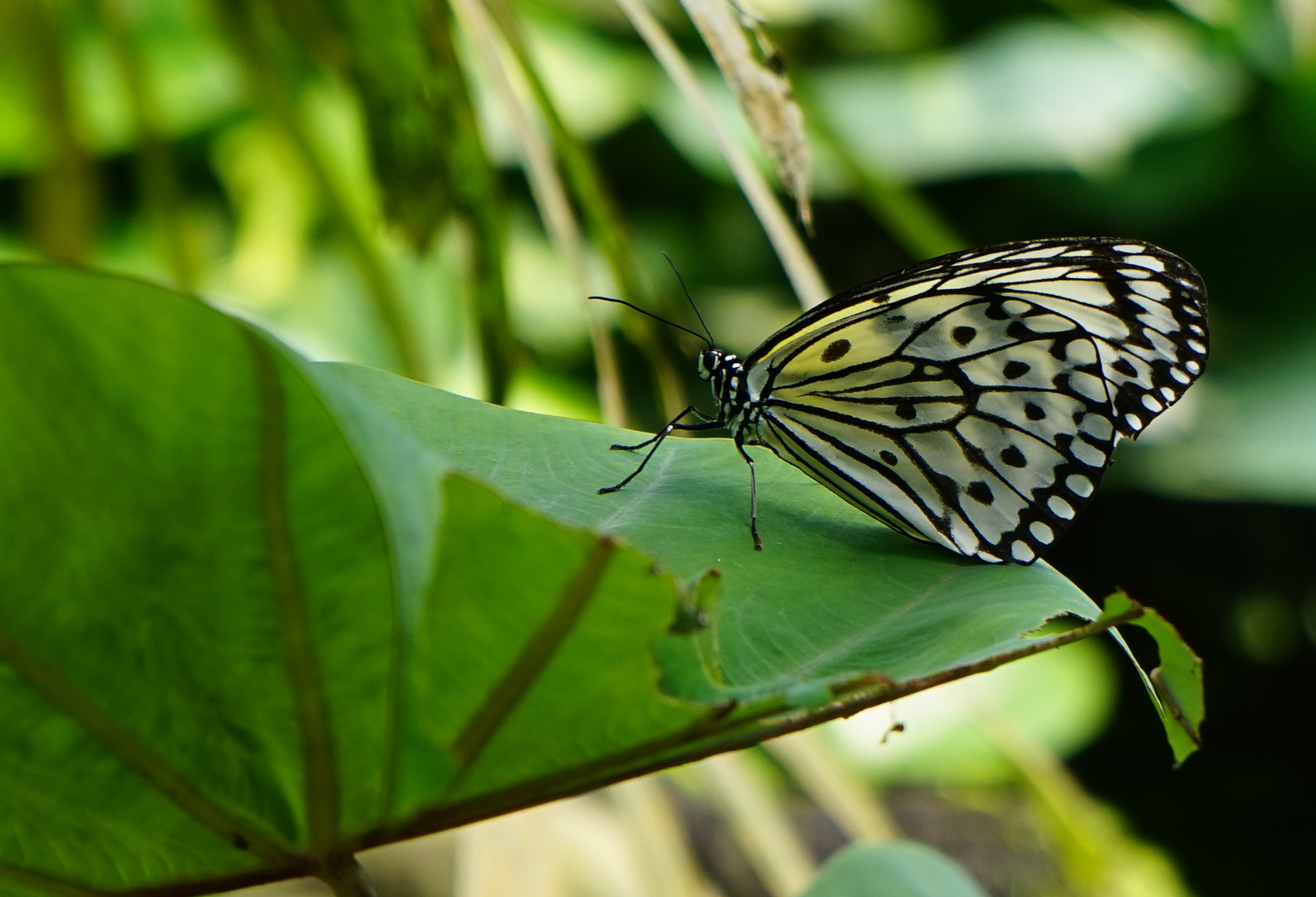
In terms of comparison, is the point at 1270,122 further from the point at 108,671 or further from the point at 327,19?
the point at 108,671

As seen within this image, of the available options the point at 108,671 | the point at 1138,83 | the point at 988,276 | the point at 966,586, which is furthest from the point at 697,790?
the point at 1138,83

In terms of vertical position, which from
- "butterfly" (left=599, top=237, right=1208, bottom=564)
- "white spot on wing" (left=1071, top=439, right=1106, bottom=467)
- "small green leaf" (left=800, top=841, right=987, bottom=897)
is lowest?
"small green leaf" (left=800, top=841, right=987, bottom=897)

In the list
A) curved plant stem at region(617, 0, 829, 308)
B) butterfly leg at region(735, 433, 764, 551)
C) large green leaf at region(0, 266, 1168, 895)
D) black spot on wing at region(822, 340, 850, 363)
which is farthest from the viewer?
black spot on wing at region(822, 340, 850, 363)

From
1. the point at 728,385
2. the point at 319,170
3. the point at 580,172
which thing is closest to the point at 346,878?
the point at 728,385

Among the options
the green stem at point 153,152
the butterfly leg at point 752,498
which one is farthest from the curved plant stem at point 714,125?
the green stem at point 153,152

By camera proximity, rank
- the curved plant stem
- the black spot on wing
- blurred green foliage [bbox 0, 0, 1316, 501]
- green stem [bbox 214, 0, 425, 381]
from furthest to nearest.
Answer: blurred green foliage [bbox 0, 0, 1316, 501] → green stem [bbox 214, 0, 425, 381] → the black spot on wing → the curved plant stem

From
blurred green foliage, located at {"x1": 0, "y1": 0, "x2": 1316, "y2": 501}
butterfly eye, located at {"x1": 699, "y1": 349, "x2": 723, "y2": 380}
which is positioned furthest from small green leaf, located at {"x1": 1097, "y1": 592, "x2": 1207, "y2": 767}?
blurred green foliage, located at {"x1": 0, "y1": 0, "x2": 1316, "y2": 501}

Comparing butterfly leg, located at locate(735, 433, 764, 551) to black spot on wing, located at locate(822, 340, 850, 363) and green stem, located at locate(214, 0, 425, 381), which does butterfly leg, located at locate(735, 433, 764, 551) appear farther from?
green stem, located at locate(214, 0, 425, 381)
